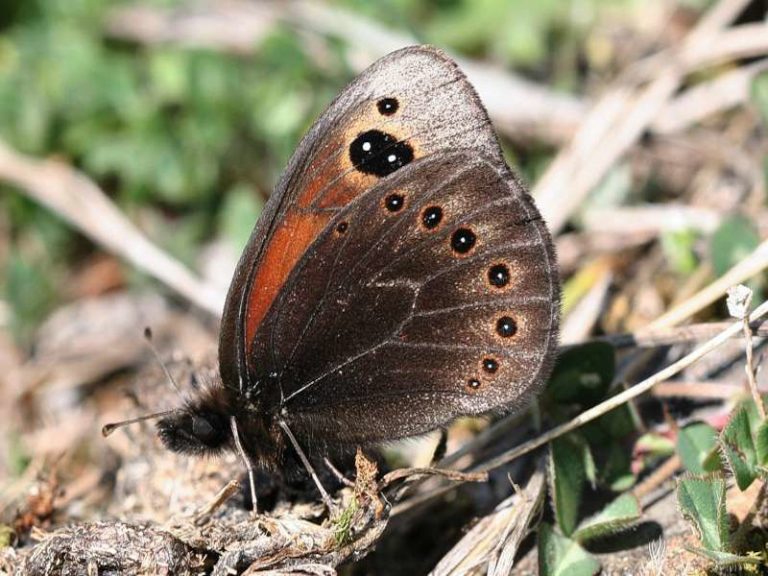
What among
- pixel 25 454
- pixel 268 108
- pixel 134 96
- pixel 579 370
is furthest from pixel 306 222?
pixel 134 96

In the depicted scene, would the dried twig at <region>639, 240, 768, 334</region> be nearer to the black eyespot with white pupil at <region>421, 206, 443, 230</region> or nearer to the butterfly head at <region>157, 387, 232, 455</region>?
the black eyespot with white pupil at <region>421, 206, 443, 230</region>

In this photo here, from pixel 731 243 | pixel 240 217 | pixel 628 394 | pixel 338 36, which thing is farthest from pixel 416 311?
pixel 338 36

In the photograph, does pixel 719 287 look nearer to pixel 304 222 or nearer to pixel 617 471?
pixel 617 471

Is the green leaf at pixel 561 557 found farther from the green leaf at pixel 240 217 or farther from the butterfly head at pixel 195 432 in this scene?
the green leaf at pixel 240 217

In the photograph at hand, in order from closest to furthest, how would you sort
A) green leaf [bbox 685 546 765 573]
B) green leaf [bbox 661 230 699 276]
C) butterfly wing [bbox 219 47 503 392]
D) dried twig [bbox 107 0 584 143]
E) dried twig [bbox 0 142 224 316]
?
1. green leaf [bbox 685 546 765 573]
2. butterfly wing [bbox 219 47 503 392]
3. green leaf [bbox 661 230 699 276]
4. dried twig [bbox 0 142 224 316]
5. dried twig [bbox 107 0 584 143]

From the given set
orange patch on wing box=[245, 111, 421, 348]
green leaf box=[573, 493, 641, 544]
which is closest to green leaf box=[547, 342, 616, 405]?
green leaf box=[573, 493, 641, 544]

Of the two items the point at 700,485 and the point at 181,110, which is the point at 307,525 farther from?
the point at 181,110
